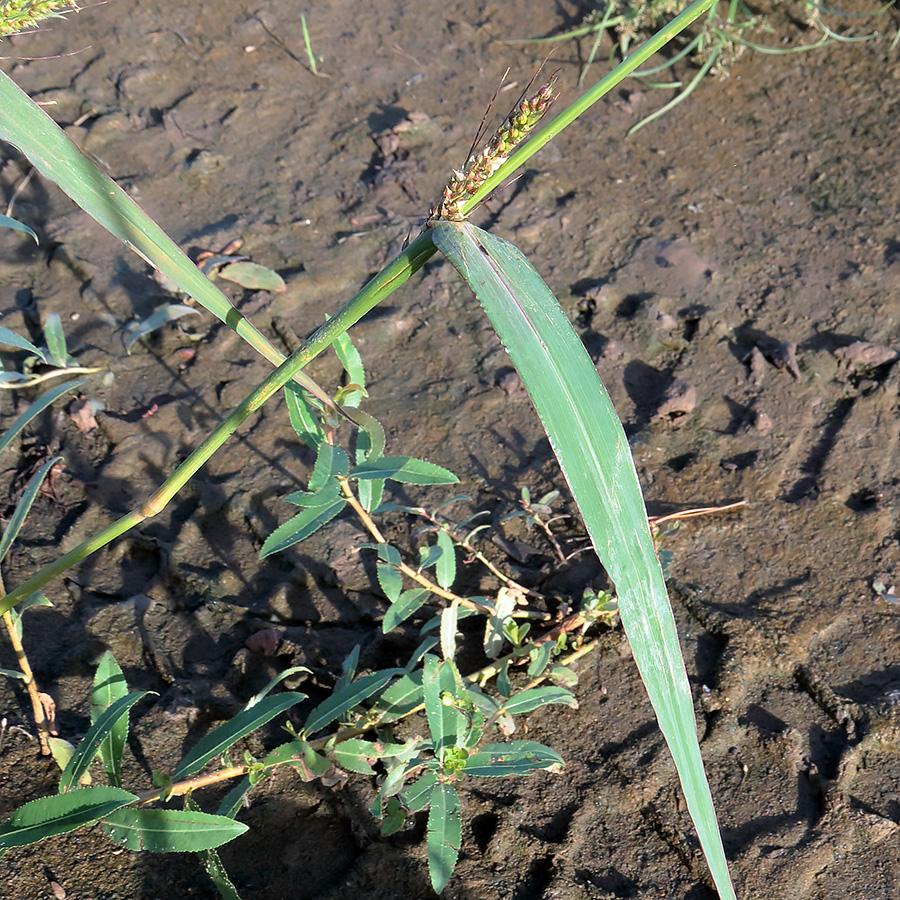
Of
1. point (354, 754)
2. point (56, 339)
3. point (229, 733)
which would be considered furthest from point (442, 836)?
point (56, 339)

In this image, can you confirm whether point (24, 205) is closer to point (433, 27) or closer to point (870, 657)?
point (433, 27)

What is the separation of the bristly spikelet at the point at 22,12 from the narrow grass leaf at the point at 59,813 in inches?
33.5

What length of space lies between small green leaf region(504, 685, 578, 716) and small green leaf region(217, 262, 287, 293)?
4.28 ft

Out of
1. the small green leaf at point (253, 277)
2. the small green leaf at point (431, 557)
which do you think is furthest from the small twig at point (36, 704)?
the small green leaf at point (253, 277)

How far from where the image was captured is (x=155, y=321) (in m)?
2.05

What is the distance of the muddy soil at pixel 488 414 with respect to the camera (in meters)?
1.33

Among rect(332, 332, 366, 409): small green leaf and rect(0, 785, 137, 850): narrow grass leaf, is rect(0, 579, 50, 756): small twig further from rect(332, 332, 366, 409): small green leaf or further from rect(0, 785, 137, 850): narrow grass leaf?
rect(332, 332, 366, 409): small green leaf

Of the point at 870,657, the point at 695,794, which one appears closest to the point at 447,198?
the point at 695,794

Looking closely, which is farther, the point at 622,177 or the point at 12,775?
the point at 622,177

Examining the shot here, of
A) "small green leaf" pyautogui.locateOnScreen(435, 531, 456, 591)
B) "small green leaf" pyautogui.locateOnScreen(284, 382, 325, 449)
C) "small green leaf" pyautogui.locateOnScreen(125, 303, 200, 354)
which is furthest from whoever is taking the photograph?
"small green leaf" pyautogui.locateOnScreen(125, 303, 200, 354)

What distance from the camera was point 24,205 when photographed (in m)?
2.38

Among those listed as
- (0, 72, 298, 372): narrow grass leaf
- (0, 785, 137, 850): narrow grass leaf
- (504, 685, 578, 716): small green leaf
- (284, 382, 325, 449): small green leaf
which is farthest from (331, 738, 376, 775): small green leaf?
(0, 72, 298, 372): narrow grass leaf

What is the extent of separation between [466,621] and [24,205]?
1766 millimetres

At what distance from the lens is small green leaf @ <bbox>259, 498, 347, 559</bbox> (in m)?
1.28
